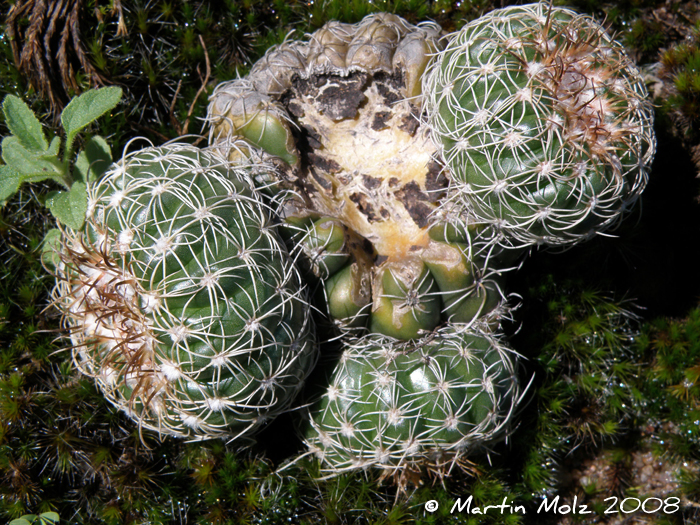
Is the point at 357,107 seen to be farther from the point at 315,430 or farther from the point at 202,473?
the point at 202,473

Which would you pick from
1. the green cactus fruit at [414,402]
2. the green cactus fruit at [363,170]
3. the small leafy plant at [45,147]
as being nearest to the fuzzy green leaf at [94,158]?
the small leafy plant at [45,147]

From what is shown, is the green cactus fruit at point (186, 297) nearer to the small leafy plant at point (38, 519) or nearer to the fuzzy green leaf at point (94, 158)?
the fuzzy green leaf at point (94, 158)

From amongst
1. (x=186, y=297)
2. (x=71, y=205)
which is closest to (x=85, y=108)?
(x=71, y=205)

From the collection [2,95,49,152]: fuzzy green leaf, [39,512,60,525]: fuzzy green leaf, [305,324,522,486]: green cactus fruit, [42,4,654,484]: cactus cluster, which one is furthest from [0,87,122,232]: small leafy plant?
[305,324,522,486]: green cactus fruit

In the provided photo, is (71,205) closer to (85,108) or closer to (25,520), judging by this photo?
(85,108)

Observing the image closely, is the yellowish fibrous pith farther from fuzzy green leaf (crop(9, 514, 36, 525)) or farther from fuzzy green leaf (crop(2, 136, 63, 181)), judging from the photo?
fuzzy green leaf (crop(9, 514, 36, 525))

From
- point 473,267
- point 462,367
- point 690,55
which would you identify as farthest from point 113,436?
point 690,55
